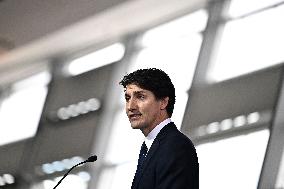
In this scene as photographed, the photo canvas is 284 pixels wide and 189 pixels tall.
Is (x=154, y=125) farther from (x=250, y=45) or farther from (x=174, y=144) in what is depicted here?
(x=250, y=45)

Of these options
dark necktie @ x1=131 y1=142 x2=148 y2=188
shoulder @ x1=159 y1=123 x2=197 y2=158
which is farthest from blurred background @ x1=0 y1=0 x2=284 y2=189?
shoulder @ x1=159 y1=123 x2=197 y2=158

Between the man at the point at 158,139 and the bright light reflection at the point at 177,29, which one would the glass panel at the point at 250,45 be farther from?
the man at the point at 158,139

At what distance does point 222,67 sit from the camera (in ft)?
13.8

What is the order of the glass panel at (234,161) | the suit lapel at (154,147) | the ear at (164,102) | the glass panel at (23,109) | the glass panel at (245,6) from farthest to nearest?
the glass panel at (23,109) < the glass panel at (245,6) < the glass panel at (234,161) < the ear at (164,102) < the suit lapel at (154,147)

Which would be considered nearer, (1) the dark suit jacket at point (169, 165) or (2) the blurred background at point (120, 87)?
(1) the dark suit jacket at point (169, 165)

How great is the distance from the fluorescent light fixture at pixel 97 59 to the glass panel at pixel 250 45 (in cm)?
112

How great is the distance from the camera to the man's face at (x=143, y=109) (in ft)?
6.08

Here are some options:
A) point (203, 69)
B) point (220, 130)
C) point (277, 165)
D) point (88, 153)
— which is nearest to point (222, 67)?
point (203, 69)

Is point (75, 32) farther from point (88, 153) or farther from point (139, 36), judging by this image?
point (88, 153)

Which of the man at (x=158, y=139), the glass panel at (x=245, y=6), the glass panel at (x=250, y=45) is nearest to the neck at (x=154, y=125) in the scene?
the man at (x=158, y=139)

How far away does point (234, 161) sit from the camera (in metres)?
3.65

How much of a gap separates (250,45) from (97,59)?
5.60 feet

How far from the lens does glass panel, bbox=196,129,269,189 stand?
3.53 metres

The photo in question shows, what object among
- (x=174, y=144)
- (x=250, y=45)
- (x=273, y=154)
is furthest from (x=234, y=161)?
(x=174, y=144)
